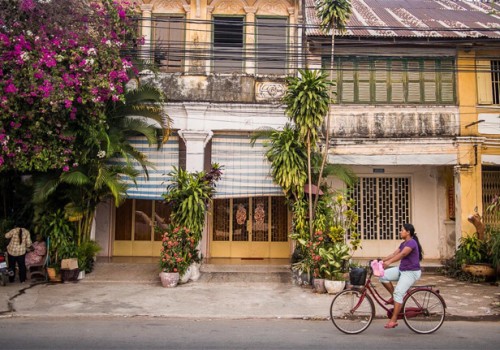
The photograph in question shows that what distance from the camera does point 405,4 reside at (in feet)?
53.0

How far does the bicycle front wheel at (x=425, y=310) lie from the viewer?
22.8 ft

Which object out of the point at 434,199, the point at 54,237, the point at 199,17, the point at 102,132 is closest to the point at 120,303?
the point at 54,237

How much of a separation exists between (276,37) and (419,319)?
30.1 ft

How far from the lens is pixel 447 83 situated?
13344 millimetres

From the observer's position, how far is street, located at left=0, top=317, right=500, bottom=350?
629 centimetres

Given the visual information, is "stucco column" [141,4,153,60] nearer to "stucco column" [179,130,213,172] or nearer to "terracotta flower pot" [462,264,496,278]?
"stucco column" [179,130,213,172]

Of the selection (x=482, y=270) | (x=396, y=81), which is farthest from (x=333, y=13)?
(x=482, y=270)

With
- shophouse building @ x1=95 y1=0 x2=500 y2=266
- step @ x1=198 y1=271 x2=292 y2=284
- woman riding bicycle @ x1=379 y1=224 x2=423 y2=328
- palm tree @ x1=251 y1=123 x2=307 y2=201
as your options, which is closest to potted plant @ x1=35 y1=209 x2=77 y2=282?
shophouse building @ x1=95 y1=0 x2=500 y2=266

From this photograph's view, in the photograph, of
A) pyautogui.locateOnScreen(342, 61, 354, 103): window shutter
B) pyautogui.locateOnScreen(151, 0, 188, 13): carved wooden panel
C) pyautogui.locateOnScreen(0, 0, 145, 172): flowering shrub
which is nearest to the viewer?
pyautogui.locateOnScreen(0, 0, 145, 172): flowering shrub

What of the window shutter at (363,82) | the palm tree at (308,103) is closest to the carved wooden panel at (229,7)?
the palm tree at (308,103)

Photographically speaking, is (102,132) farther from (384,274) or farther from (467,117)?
(467,117)

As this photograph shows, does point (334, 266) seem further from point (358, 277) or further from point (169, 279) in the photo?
Answer: point (169, 279)

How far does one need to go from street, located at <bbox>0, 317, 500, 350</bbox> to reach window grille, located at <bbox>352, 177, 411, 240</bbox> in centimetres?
640

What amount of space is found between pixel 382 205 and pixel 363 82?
4008 millimetres
